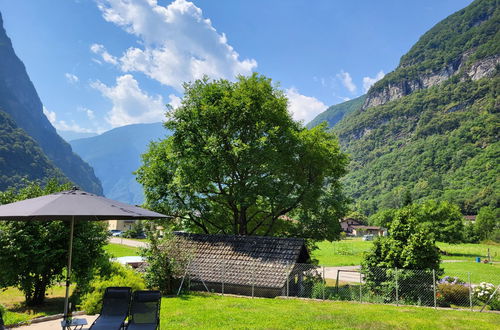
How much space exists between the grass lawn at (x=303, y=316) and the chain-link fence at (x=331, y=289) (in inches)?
50.3

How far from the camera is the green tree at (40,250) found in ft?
37.9

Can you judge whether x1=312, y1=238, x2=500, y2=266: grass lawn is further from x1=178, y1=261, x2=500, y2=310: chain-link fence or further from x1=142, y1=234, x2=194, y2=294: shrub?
x1=142, y1=234, x2=194, y2=294: shrub

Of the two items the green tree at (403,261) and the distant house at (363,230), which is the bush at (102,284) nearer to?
the green tree at (403,261)

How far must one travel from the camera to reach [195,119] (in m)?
22.5

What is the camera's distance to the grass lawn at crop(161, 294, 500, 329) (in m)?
10.5

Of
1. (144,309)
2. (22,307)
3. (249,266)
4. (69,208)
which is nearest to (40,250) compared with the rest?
(22,307)

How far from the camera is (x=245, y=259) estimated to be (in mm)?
17844

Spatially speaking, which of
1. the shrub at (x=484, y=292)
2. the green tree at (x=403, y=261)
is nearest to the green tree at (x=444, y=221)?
the shrub at (x=484, y=292)

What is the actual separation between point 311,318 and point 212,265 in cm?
762

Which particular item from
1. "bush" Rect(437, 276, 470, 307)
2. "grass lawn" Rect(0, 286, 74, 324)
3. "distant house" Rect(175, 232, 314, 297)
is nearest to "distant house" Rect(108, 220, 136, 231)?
"distant house" Rect(175, 232, 314, 297)

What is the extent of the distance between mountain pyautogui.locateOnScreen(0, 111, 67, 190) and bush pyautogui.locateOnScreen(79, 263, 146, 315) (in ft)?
488

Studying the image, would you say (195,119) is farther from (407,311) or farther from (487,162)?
→ (487,162)

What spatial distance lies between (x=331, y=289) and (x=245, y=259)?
4396 millimetres

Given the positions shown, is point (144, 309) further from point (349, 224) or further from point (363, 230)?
point (349, 224)
